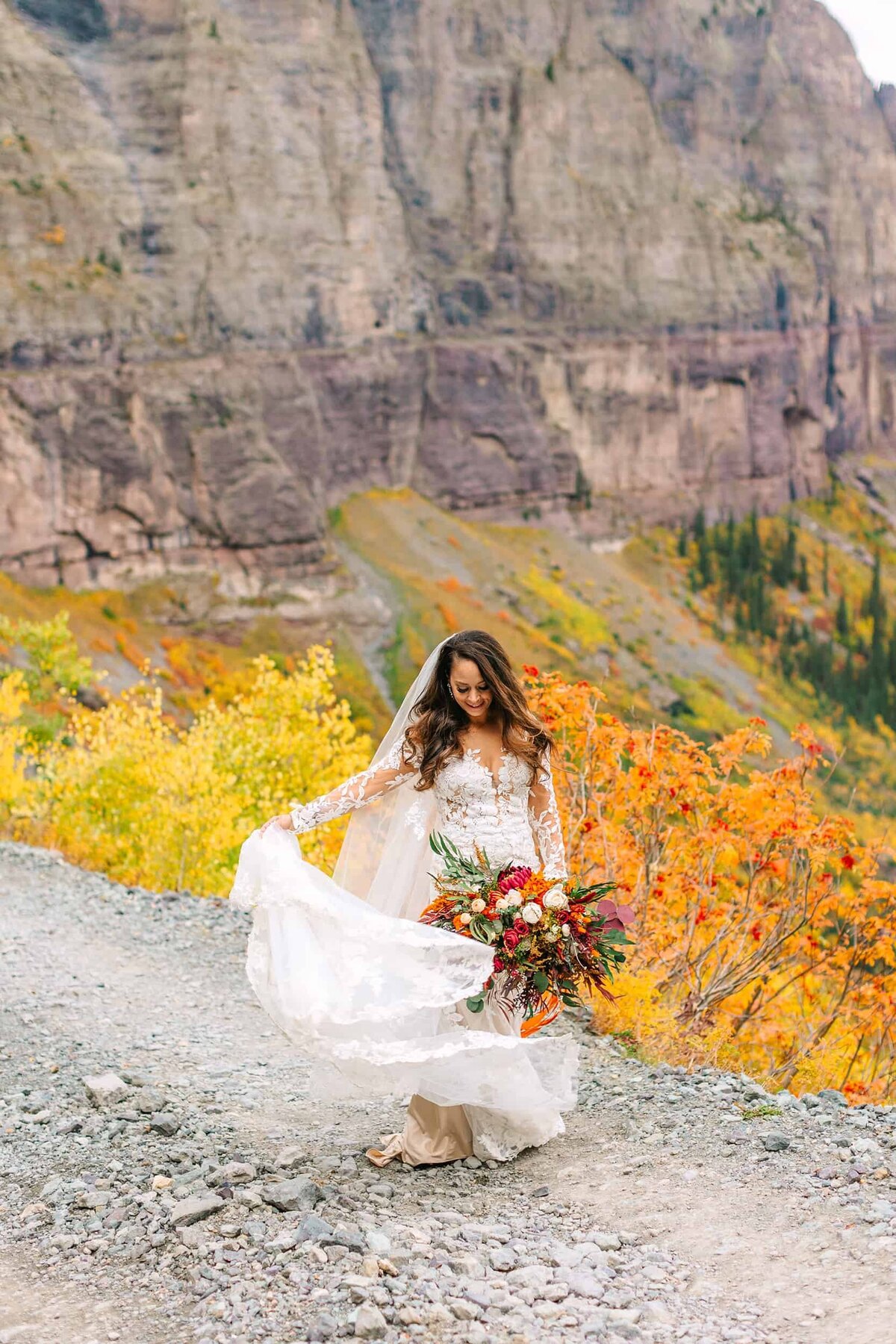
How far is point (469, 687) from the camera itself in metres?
6.96

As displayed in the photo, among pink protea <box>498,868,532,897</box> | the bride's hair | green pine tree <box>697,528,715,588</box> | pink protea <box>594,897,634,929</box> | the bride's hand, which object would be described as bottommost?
green pine tree <box>697,528,715,588</box>

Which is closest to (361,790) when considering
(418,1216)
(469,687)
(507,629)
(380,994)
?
(469,687)

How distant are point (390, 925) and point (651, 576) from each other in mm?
82555

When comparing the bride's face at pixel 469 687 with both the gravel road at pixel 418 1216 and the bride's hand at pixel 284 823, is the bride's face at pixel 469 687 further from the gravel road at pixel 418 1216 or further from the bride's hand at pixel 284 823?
the gravel road at pixel 418 1216

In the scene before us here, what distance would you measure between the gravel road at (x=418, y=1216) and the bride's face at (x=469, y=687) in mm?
2321

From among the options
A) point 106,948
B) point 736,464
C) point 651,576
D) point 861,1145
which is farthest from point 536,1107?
point 736,464

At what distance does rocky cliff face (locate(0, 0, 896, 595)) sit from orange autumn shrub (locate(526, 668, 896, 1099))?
49289mm

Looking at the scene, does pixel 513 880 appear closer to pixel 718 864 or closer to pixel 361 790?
pixel 361 790

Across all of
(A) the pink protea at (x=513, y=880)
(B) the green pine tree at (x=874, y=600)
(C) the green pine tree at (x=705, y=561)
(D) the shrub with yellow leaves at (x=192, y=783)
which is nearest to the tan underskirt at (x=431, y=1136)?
(A) the pink protea at (x=513, y=880)

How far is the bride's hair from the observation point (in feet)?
22.9

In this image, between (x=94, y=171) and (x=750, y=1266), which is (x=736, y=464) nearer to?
(x=94, y=171)

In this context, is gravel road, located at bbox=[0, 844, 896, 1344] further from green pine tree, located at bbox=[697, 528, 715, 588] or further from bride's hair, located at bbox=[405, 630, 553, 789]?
green pine tree, located at bbox=[697, 528, 715, 588]

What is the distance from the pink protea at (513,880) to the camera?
6.68m

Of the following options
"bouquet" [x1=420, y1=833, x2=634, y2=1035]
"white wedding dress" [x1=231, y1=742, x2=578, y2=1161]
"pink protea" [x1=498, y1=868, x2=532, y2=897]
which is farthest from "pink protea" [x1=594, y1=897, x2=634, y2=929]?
"white wedding dress" [x1=231, y1=742, x2=578, y2=1161]
